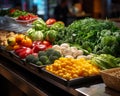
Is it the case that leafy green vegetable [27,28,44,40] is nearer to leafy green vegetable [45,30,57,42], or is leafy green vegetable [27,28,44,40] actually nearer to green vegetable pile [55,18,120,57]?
leafy green vegetable [45,30,57,42]

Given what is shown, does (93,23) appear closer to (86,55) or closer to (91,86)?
(86,55)

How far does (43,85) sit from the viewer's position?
9.73 ft

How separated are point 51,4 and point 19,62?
1097 centimetres

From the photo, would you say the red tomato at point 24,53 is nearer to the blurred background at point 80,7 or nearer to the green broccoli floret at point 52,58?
the green broccoli floret at point 52,58

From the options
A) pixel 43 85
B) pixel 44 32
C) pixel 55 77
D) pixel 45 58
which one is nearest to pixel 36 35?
pixel 44 32

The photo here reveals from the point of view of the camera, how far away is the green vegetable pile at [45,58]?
3.01 metres

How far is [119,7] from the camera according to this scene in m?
12.1

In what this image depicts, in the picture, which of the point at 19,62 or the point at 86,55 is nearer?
the point at 86,55

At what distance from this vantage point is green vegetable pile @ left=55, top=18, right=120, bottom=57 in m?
3.02

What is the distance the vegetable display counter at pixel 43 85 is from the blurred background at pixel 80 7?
327 inches

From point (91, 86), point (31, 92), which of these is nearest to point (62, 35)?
point (31, 92)

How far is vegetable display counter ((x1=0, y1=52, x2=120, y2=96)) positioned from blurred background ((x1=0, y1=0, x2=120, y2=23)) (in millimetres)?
8301

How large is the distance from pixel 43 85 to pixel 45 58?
0.29 meters

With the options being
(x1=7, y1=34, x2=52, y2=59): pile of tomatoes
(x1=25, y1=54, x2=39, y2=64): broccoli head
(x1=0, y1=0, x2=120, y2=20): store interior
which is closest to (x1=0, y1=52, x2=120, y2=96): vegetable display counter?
(x1=25, y1=54, x2=39, y2=64): broccoli head
